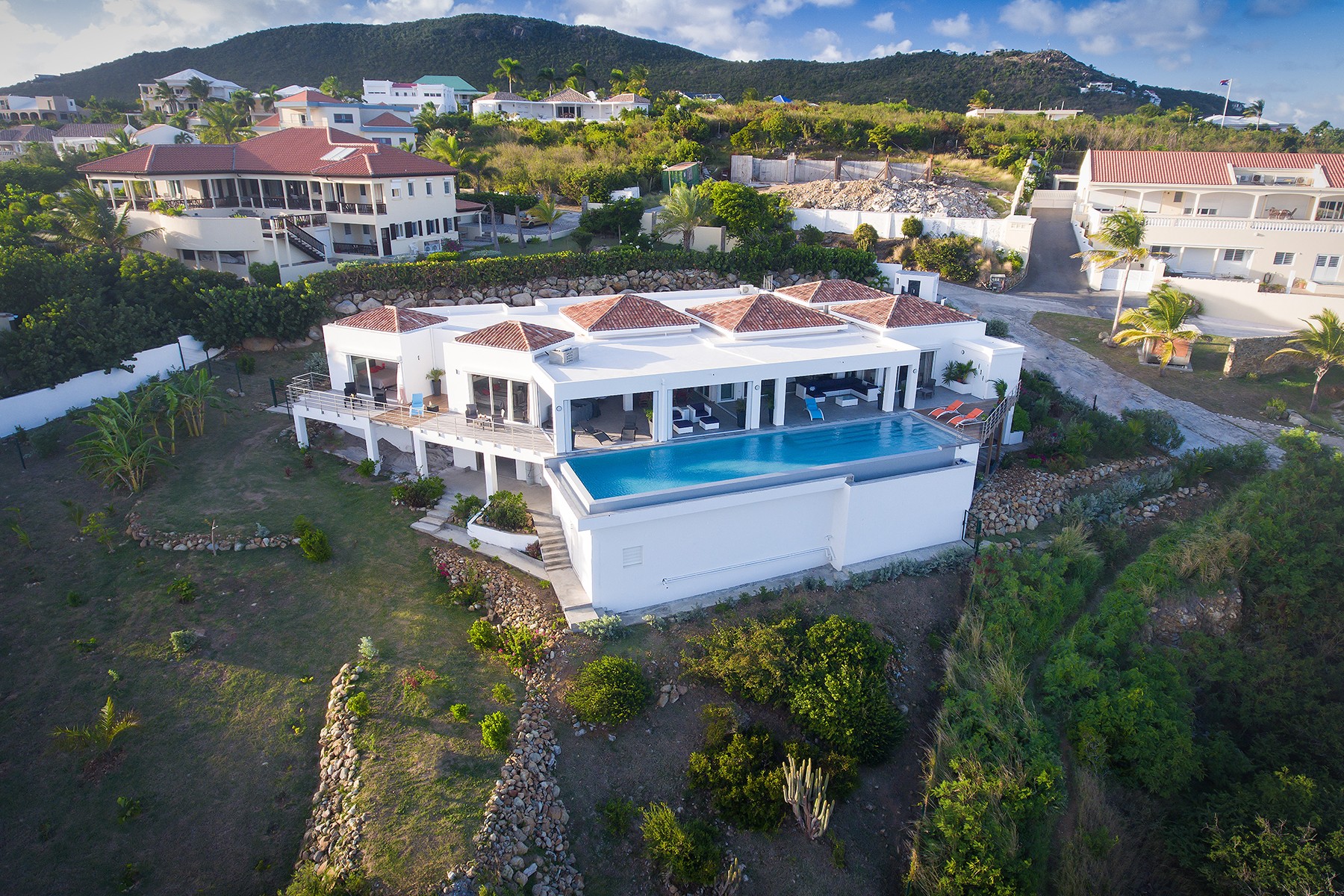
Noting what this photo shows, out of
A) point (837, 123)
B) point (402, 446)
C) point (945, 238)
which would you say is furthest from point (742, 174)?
point (402, 446)

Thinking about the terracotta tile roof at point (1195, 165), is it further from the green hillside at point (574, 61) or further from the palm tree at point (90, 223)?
the green hillside at point (574, 61)

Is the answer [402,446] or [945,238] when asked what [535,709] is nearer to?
[402,446]

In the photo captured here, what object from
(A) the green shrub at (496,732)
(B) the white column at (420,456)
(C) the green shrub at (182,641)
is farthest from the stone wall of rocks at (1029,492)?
(C) the green shrub at (182,641)

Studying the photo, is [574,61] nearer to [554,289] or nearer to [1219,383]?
[554,289]

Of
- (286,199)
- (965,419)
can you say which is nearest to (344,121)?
(286,199)

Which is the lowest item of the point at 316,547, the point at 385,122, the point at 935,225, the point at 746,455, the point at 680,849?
the point at 680,849
